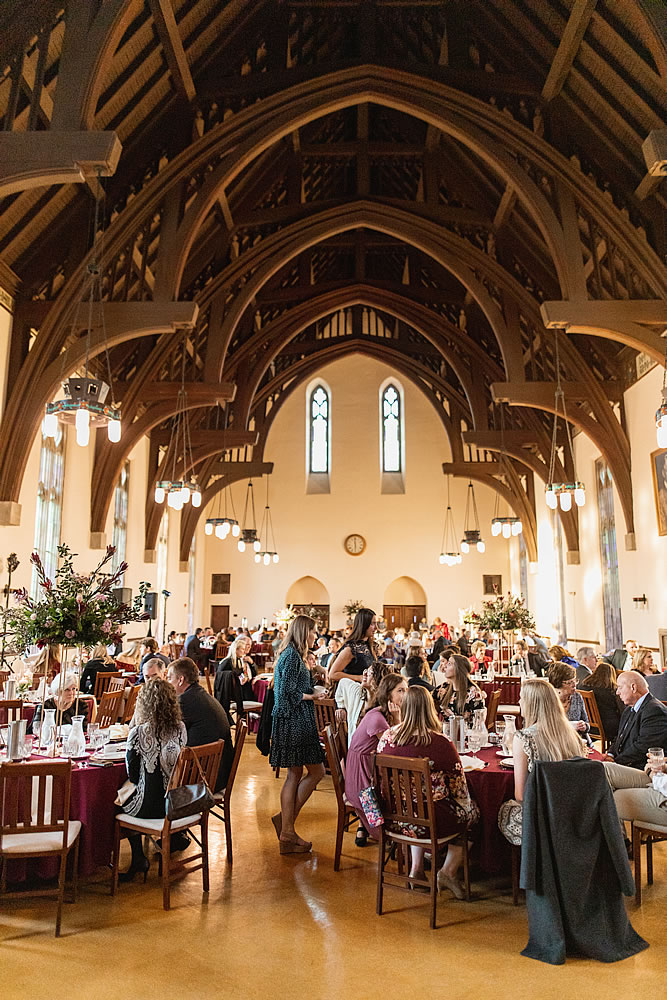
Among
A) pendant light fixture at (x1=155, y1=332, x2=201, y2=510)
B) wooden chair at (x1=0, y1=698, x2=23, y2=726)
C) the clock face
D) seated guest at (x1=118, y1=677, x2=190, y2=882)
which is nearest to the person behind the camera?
seated guest at (x1=118, y1=677, x2=190, y2=882)

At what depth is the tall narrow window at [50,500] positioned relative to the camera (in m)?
11.1

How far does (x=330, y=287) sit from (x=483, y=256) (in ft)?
18.1

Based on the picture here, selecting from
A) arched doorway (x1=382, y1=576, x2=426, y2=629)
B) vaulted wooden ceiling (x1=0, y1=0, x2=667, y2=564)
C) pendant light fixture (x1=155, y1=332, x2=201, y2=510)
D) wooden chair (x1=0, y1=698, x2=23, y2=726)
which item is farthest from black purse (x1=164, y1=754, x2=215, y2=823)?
arched doorway (x1=382, y1=576, x2=426, y2=629)

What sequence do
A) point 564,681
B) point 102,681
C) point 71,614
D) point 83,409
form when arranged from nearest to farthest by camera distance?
point 71,614, point 564,681, point 83,409, point 102,681

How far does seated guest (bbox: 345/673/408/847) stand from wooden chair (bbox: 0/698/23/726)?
98.0 inches

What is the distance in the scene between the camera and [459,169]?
36.7 ft

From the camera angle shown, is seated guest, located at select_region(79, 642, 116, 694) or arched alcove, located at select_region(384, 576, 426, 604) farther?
arched alcove, located at select_region(384, 576, 426, 604)

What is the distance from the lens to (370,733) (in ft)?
15.0

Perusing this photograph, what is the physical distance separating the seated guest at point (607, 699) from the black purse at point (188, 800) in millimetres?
3670

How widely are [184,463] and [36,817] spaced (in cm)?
1165

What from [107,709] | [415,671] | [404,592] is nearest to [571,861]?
[415,671]

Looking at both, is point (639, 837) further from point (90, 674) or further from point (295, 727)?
point (90, 674)

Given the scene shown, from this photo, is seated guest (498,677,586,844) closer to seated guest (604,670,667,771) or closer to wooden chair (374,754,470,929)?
wooden chair (374,754,470,929)

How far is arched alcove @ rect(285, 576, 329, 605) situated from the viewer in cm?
2241
